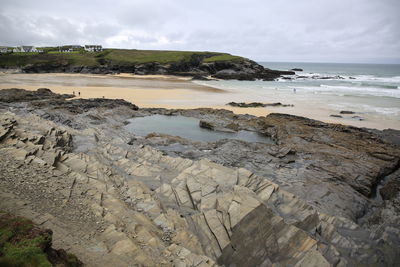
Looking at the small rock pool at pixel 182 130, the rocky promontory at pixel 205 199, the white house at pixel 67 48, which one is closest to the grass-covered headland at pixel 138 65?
the white house at pixel 67 48

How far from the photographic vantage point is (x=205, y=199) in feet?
41.4

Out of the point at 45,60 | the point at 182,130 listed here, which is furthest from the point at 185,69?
the point at 182,130

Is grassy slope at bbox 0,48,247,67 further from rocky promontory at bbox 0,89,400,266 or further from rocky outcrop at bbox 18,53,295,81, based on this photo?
rocky promontory at bbox 0,89,400,266

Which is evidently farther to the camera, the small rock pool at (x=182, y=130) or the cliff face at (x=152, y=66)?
the cliff face at (x=152, y=66)

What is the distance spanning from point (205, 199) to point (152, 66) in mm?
109909

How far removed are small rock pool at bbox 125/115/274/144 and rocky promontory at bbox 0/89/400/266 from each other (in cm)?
423

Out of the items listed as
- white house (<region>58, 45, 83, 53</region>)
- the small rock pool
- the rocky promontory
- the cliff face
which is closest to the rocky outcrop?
the cliff face

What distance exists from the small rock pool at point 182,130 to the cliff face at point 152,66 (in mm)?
68156

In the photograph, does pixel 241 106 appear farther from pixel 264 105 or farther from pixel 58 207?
pixel 58 207

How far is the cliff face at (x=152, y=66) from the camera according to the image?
105 meters

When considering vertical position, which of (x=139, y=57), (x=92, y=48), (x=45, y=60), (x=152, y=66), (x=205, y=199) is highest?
(x=92, y=48)

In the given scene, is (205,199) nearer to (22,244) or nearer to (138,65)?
(22,244)

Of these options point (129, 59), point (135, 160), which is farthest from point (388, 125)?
point (129, 59)

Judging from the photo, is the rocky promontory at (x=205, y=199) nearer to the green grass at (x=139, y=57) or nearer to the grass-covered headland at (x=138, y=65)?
the grass-covered headland at (x=138, y=65)
